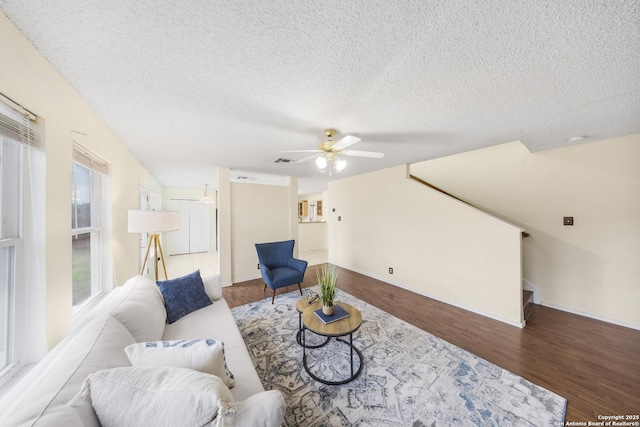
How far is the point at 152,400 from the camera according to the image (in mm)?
727

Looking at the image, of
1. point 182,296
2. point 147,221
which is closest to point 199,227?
point 147,221

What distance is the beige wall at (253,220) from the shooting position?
406 cm

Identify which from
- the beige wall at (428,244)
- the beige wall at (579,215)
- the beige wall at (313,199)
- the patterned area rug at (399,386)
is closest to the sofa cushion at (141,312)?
the patterned area rug at (399,386)

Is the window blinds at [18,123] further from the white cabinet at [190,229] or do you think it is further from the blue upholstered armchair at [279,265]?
the white cabinet at [190,229]

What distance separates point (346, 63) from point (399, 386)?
7.85ft

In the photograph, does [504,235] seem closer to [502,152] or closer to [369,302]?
[502,152]

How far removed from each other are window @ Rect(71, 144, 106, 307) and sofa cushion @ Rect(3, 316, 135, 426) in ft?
3.41

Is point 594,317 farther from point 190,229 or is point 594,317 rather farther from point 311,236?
point 190,229

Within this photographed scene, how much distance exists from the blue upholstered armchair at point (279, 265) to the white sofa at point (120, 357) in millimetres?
1079

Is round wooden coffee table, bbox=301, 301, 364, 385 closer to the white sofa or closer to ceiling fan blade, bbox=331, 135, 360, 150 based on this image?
the white sofa

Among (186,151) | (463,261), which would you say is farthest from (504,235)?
(186,151)

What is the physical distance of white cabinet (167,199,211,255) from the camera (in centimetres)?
648

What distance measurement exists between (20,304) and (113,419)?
1.05 metres

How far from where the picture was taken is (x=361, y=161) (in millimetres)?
3516
